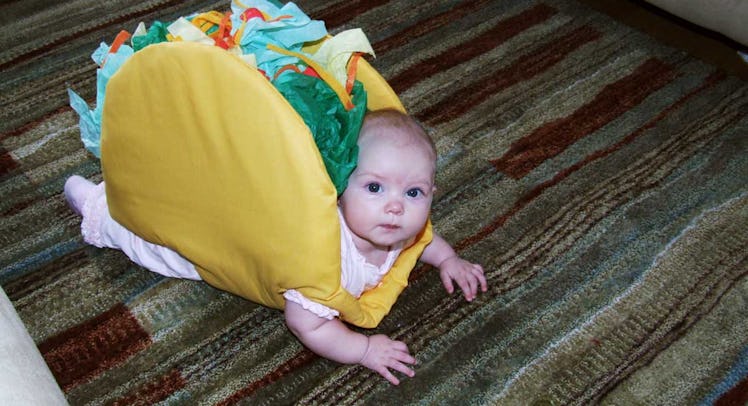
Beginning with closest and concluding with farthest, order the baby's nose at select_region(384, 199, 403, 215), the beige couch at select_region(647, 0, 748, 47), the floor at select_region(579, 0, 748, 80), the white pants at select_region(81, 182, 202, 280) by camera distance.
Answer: the baby's nose at select_region(384, 199, 403, 215)
the white pants at select_region(81, 182, 202, 280)
the beige couch at select_region(647, 0, 748, 47)
the floor at select_region(579, 0, 748, 80)

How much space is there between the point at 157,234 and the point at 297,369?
0.26 metres

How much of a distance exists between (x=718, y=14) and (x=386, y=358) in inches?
38.0

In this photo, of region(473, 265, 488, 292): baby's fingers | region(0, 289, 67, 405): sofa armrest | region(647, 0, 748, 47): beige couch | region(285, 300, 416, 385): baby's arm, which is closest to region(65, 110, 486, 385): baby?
region(285, 300, 416, 385): baby's arm

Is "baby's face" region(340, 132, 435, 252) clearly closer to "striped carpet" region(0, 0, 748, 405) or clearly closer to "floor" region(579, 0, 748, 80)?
"striped carpet" region(0, 0, 748, 405)

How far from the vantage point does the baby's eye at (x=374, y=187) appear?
0.91m

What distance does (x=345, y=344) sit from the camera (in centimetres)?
96

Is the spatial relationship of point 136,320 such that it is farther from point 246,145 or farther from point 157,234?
point 246,145

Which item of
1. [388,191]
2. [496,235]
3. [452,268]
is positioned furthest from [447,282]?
[388,191]

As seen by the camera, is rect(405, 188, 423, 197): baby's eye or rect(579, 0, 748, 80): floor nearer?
rect(405, 188, 423, 197): baby's eye

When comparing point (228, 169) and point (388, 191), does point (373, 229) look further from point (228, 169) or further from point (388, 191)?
point (228, 169)

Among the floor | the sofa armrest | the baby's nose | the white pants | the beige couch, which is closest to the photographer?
the sofa armrest

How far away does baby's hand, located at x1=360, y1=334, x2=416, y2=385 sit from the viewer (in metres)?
0.97

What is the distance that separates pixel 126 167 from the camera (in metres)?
0.96

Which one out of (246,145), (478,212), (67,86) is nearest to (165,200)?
(246,145)
